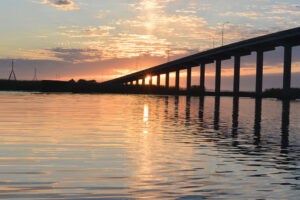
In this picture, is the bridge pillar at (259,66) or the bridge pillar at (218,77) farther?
the bridge pillar at (218,77)

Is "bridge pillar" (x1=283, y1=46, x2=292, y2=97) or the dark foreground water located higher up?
"bridge pillar" (x1=283, y1=46, x2=292, y2=97)

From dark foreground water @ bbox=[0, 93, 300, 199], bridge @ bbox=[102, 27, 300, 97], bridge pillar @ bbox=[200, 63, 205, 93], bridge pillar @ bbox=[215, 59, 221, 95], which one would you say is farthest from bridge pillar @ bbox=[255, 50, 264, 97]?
dark foreground water @ bbox=[0, 93, 300, 199]

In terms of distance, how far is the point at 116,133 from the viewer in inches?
832

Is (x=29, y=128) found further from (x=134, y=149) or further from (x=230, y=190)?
(x=230, y=190)

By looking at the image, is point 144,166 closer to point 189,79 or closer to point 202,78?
point 202,78

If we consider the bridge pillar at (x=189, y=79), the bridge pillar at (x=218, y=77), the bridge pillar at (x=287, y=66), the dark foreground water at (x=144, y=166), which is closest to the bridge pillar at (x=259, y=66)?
the bridge pillar at (x=287, y=66)

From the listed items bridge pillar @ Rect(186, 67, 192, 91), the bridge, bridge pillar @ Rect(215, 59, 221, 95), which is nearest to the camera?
the bridge

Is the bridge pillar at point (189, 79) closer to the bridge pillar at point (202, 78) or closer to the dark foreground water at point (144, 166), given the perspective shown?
the bridge pillar at point (202, 78)

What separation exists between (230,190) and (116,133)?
39.8ft

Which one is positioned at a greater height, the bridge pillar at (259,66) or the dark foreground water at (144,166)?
the bridge pillar at (259,66)

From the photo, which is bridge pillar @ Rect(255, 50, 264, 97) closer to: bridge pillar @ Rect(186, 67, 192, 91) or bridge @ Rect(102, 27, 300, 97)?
bridge @ Rect(102, 27, 300, 97)

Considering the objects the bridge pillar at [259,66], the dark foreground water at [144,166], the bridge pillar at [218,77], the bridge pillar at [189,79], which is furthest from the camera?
the bridge pillar at [189,79]

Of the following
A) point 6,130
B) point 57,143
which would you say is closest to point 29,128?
point 6,130

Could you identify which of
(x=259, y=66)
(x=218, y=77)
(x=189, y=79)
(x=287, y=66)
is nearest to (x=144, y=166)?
(x=287, y=66)
